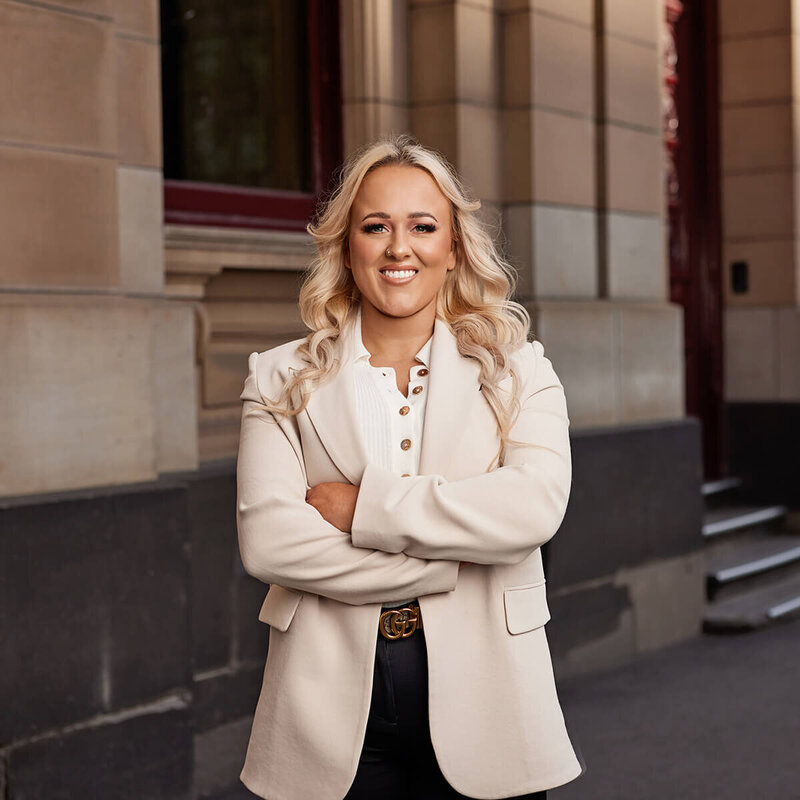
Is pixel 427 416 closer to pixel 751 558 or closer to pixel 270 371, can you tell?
pixel 270 371

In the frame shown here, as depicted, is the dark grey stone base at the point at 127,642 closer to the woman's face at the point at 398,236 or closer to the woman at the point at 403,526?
the woman at the point at 403,526

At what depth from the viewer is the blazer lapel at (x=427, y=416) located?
2703 mm

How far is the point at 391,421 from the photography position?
9.02 feet

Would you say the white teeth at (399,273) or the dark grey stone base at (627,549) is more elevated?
the white teeth at (399,273)

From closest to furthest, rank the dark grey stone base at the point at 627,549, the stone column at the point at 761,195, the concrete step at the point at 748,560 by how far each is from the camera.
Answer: the dark grey stone base at the point at 627,549 < the concrete step at the point at 748,560 < the stone column at the point at 761,195

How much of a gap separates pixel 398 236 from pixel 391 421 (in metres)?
0.37

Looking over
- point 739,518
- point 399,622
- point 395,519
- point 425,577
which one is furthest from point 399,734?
point 739,518

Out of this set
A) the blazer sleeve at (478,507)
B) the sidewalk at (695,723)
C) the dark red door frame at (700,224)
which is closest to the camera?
the blazer sleeve at (478,507)

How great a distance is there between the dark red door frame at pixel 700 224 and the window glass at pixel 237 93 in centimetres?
445

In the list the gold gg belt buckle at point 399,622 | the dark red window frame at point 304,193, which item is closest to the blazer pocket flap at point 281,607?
the gold gg belt buckle at point 399,622

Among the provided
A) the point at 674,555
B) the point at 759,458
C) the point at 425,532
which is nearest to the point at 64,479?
the point at 425,532

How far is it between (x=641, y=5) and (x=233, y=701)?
5.05 m

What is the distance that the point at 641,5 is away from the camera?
8.48 meters

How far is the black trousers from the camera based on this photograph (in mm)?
2678
